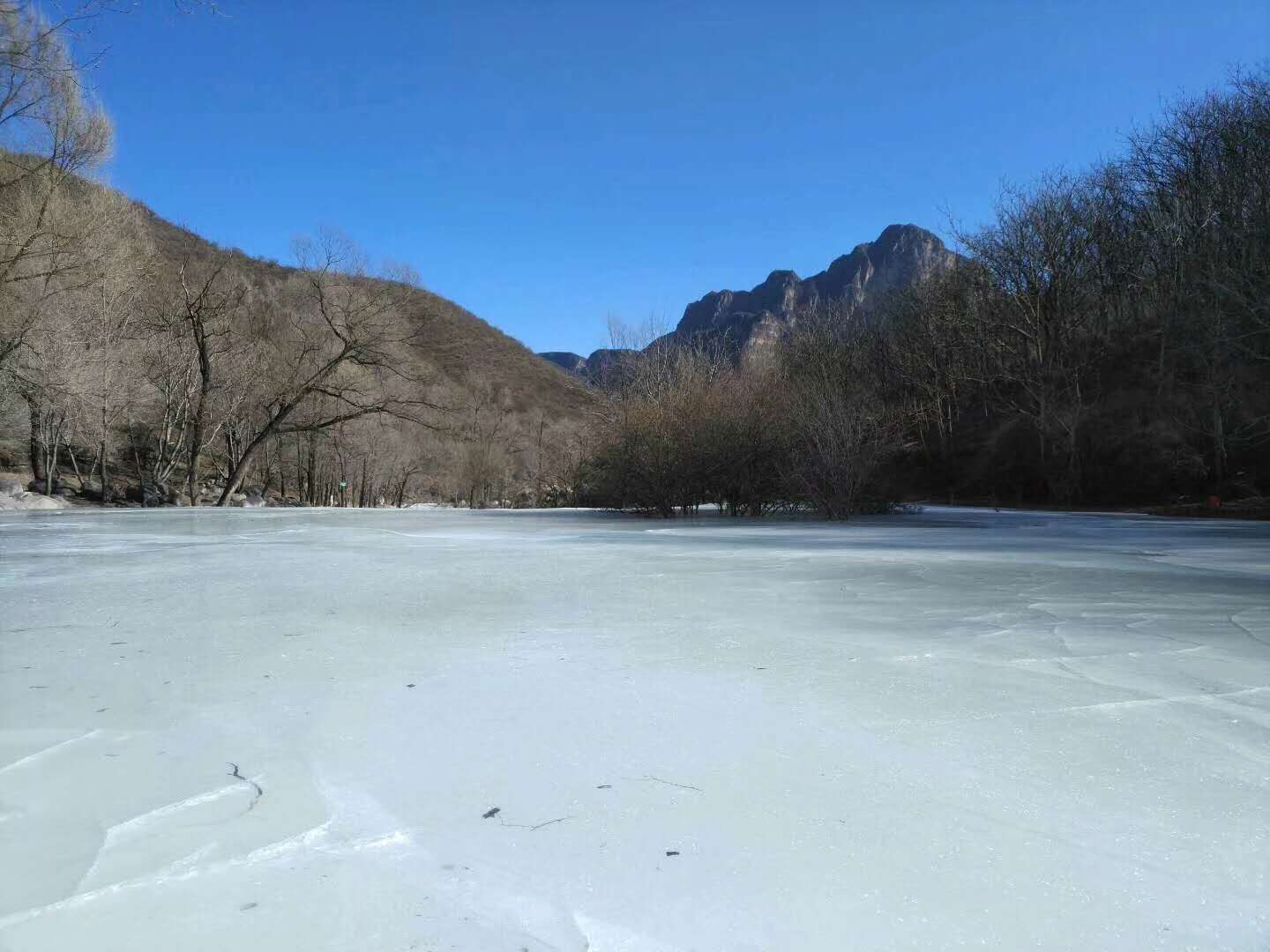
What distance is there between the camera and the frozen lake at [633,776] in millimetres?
1204

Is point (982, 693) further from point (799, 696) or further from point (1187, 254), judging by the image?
point (1187, 254)

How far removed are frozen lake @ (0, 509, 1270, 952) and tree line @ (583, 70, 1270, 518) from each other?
33.4 ft

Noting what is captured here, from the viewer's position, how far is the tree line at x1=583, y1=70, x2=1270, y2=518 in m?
14.0

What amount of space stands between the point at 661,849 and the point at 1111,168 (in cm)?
3401

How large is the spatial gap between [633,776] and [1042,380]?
27.8 m

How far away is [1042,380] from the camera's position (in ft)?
84.3

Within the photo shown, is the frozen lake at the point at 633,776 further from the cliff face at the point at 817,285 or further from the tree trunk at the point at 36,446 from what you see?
the cliff face at the point at 817,285

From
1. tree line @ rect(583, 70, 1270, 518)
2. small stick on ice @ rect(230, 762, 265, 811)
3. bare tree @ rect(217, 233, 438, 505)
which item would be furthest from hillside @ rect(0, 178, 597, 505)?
small stick on ice @ rect(230, 762, 265, 811)

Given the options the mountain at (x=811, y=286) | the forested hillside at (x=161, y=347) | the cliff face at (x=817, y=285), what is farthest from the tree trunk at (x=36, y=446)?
the cliff face at (x=817, y=285)

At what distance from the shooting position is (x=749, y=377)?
52.9 feet

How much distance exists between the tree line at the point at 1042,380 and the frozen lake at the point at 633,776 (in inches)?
401

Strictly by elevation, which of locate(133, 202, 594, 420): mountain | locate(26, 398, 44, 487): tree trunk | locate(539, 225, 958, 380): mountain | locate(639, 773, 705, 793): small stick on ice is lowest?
locate(639, 773, 705, 793): small stick on ice

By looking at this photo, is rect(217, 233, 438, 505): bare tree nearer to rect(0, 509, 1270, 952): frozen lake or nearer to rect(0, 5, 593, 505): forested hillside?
rect(0, 5, 593, 505): forested hillside

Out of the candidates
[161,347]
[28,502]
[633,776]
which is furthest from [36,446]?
[633,776]
